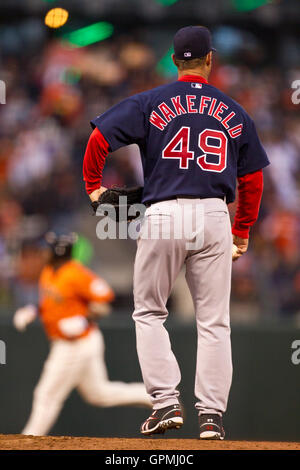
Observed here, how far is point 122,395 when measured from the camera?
8312mm

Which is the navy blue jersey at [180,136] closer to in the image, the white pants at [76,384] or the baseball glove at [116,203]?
the baseball glove at [116,203]

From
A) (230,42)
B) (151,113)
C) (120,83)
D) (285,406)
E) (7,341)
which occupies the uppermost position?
(230,42)

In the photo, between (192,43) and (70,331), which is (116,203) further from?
(70,331)

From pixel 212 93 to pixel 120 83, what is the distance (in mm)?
Answer: 8686

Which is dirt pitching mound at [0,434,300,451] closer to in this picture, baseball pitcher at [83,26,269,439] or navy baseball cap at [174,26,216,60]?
baseball pitcher at [83,26,269,439]

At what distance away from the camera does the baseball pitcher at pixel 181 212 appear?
4.55 metres

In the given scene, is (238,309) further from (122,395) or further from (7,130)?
(7,130)

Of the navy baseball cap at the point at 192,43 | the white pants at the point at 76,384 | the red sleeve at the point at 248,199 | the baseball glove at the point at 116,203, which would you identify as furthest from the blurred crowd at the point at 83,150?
the navy baseball cap at the point at 192,43

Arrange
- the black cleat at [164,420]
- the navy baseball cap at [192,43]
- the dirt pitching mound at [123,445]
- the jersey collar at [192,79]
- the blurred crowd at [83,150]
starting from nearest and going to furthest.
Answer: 1. the dirt pitching mound at [123,445]
2. the black cleat at [164,420]
3. the navy baseball cap at [192,43]
4. the jersey collar at [192,79]
5. the blurred crowd at [83,150]

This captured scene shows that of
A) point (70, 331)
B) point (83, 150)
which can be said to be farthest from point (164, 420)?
point (83, 150)

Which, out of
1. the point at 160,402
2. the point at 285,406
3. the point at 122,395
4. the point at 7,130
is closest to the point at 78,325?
the point at 122,395

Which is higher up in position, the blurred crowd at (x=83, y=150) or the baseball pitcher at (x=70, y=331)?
the blurred crowd at (x=83, y=150)

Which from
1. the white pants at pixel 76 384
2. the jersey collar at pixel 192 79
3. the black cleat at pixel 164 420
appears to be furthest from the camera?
the white pants at pixel 76 384

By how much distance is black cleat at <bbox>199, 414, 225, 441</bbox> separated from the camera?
14.9 ft
